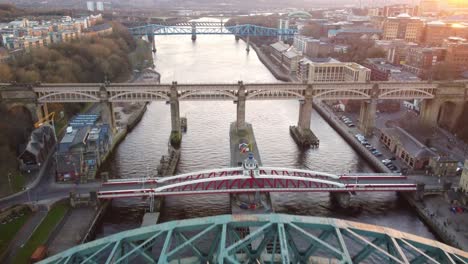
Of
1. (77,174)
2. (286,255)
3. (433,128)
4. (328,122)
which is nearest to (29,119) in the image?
(77,174)

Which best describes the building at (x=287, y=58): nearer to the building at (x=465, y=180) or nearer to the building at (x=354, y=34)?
the building at (x=354, y=34)

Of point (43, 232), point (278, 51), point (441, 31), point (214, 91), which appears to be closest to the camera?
point (43, 232)

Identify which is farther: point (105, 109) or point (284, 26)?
point (284, 26)

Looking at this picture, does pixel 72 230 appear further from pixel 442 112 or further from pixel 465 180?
pixel 442 112

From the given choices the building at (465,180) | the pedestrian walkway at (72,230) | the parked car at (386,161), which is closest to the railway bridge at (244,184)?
the pedestrian walkway at (72,230)

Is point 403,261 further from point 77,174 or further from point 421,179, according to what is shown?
point 77,174

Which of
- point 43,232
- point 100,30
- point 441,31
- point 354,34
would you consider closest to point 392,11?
point 441,31

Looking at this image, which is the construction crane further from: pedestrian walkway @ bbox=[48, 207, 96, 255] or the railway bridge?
pedestrian walkway @ bbox=[48, 207, 96, 255]

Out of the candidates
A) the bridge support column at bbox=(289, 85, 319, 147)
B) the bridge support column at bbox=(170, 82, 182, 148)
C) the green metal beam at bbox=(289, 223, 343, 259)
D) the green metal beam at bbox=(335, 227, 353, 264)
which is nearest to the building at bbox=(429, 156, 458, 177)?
the bridge support column at bbox=(289, 85, 319, 147)
